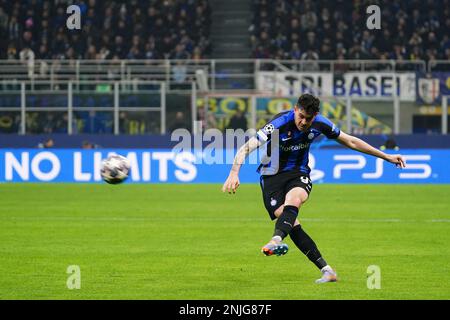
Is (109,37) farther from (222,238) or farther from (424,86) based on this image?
(222,238)

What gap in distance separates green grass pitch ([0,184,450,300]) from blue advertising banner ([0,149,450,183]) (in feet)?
8.51

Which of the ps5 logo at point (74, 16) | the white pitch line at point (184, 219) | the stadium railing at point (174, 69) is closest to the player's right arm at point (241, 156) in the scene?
the white pitch line at point (184, 219)

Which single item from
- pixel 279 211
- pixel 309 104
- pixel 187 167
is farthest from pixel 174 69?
pixel 309 104

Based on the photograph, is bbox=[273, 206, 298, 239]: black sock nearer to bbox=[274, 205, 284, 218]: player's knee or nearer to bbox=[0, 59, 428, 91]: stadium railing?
bbox=[274, 205, 284, 218]: player's knee

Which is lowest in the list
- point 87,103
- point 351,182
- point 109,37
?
point 351,182

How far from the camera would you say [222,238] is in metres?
14.5

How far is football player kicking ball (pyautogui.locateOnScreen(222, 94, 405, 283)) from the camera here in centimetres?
965

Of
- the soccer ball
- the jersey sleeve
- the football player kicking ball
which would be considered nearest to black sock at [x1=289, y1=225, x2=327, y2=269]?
the football player kicking ball

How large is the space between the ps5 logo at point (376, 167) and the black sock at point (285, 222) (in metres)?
17.4

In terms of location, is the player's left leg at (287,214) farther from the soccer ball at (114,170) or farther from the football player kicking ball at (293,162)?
the soccer ball at (114,170)

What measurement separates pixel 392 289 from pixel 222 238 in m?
5.25
